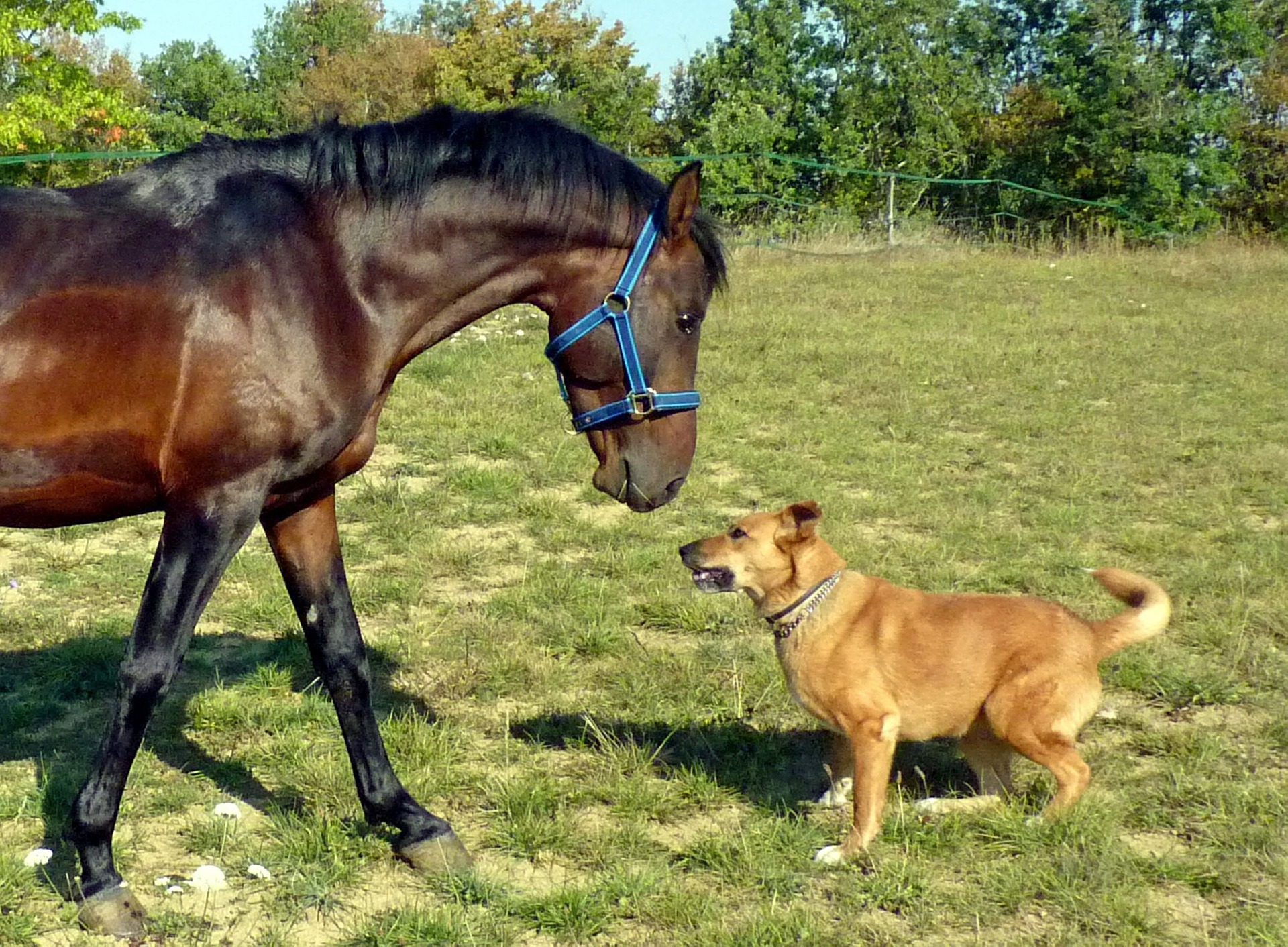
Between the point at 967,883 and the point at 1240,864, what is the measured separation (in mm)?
789

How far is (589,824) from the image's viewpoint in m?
4.01

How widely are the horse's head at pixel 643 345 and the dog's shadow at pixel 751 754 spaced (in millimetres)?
1087

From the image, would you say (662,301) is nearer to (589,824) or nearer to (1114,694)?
(589,824)

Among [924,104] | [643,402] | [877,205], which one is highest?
[924,104]

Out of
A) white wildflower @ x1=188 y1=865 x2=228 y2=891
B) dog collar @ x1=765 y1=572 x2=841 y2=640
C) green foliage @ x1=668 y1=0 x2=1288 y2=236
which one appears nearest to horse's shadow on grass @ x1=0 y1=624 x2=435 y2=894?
white wildflower @ x1=188 y1=865 x2=228 y2=891

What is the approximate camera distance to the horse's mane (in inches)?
144

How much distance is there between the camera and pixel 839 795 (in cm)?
418

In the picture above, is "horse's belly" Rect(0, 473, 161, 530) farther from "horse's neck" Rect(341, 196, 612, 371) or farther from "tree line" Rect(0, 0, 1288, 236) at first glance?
"tree line" Rect(0, 0, 1288, 236)

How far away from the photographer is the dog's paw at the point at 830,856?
3.73 meters

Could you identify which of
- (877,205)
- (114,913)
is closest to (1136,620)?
(114,913)

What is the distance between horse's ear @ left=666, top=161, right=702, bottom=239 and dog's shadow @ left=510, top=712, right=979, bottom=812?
176 centimetres

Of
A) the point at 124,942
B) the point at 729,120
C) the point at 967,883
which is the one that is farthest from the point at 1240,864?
the point at 729,120

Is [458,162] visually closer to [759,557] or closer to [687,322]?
[687,322]

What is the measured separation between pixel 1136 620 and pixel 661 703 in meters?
1.75
